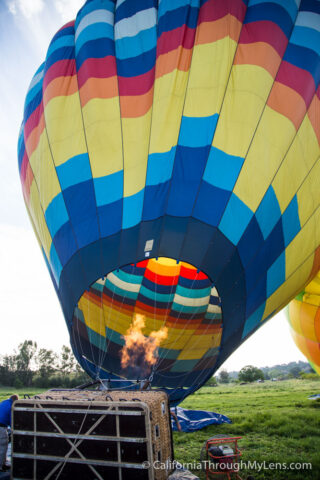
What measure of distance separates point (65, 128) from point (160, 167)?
4.72 feet

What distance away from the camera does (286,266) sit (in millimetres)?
5188

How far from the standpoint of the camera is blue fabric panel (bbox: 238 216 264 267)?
448 cm

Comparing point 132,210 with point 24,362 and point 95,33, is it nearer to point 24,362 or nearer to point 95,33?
point 95,33

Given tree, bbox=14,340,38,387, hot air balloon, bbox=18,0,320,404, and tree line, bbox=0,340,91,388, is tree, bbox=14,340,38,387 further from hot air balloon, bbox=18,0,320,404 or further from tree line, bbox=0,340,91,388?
hot air balloon, bbox=18,0,320,404

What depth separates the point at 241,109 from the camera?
439 cm

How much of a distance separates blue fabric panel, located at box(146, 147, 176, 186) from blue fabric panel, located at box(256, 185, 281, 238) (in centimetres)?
129

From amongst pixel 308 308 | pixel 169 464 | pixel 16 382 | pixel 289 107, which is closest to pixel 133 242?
pixel 169 464

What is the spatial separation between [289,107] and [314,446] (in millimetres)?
4719

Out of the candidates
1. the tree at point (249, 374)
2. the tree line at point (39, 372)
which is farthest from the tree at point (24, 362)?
Answer: the tree at point (249, 374)

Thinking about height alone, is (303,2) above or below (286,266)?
above

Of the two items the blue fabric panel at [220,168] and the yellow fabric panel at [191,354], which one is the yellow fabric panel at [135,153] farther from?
the yellow fabric panel at [191,354]

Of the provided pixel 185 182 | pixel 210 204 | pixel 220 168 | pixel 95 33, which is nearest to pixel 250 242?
pixel 210 204

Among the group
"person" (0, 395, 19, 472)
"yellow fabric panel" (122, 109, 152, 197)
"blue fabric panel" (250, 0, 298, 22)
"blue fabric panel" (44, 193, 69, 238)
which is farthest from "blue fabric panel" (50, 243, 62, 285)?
"blue fabric panel" (250, 0, 298, 22)

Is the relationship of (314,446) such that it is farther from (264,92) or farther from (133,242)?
(264,92)
